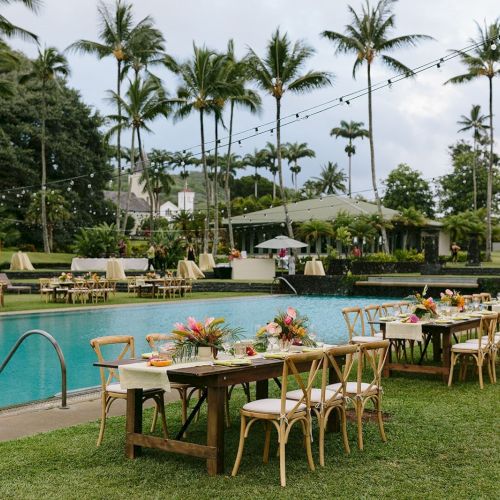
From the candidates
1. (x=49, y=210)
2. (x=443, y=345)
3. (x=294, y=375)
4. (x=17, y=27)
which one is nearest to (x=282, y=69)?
(x=17, y=27)

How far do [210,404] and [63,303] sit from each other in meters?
19.3

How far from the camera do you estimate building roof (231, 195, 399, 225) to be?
4864 centimetres

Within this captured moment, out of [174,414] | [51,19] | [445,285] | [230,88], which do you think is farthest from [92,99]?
[174,414]

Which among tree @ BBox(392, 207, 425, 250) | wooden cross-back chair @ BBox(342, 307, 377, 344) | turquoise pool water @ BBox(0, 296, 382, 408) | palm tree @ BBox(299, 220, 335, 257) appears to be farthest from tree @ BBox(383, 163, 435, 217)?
wooden cross-back chair @ BBox(342, 307, 377, 344)

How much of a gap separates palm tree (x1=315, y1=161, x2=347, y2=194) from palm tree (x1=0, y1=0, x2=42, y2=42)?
6039cm

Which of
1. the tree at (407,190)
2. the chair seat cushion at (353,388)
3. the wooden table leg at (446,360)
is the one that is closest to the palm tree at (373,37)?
the tree at (407,190)

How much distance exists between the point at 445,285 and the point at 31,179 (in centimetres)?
3063

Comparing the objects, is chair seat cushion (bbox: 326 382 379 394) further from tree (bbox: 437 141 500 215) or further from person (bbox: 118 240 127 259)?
tree (bbox: 437 141 500 215)

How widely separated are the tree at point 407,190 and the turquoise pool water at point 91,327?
40.7 metres

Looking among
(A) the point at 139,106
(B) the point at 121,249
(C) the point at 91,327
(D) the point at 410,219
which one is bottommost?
(C) the point at 91,327

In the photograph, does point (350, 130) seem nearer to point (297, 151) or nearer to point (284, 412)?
point (297, 151)

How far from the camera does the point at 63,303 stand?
77.9 feet

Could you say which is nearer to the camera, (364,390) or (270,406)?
(270,406)

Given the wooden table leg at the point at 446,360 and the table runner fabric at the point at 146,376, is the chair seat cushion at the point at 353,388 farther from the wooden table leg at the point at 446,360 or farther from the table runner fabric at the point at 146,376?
the wooden table leg at the point at 446,360
